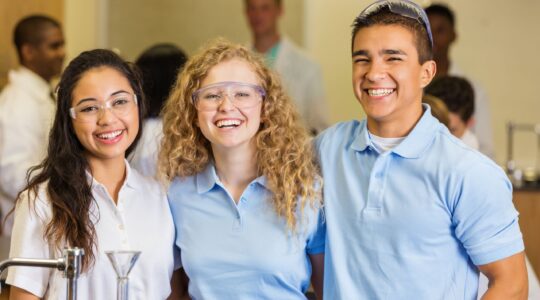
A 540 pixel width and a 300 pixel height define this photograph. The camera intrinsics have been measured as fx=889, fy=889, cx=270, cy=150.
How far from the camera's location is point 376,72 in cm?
198

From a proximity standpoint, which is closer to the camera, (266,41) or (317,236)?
(317,236)

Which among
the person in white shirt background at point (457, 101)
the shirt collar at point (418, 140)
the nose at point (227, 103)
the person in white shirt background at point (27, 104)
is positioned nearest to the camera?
the shirt collar at point (418, 140)

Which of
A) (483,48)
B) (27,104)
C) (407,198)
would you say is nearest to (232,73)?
(407,198)

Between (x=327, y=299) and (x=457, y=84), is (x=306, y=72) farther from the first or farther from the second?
(x=327, y=299)

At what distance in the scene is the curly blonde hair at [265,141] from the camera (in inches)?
83.3

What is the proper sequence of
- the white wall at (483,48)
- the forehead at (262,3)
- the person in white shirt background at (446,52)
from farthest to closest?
1. the white wall at (483,48)
2. the forehead at (262,3)
3. the person in white shirt background at (446,52)

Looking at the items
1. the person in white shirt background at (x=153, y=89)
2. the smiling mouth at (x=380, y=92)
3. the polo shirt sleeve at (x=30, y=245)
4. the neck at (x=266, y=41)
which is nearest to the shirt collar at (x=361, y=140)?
the smiling mouth at (x=380, y=92)

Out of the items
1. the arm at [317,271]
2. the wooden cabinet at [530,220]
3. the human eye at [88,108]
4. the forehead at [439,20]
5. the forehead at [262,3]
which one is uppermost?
the forehead at [262,3]

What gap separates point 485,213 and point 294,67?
2.88 meters

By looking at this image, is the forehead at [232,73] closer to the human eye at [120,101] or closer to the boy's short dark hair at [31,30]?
the human eye at [120,101]

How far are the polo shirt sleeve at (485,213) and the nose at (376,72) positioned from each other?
0.93 feet

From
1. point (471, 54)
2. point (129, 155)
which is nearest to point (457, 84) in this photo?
point (129, 155)

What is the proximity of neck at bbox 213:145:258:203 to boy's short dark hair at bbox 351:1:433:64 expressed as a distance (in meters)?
0.42

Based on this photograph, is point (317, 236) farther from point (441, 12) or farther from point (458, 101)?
point (441, 12)
